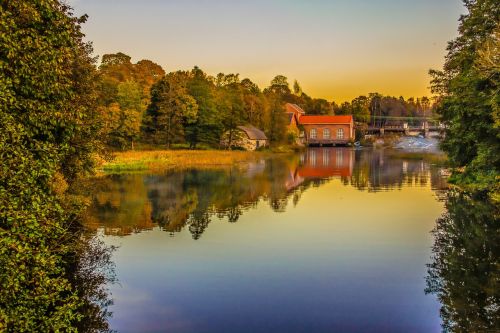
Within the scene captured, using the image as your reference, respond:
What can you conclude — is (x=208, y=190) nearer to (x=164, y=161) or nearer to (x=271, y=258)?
(x=271, y=258)

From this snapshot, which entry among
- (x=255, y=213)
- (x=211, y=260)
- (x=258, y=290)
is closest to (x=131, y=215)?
(x=255, y=213)

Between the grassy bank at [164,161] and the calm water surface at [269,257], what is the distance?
1325cm

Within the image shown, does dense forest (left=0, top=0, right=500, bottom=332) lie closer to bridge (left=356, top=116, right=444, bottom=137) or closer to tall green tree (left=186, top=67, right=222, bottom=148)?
tall green tree (left=186, top=67, right=222, bottom=148)

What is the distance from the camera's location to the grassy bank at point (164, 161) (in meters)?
47.6

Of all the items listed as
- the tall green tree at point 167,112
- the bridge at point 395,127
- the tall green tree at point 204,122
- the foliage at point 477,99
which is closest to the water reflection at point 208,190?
the foliage at point 477,99

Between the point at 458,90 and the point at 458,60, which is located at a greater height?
the point at 458,60

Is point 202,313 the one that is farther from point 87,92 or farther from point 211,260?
point 87,92

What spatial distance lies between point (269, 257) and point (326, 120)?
97108mm

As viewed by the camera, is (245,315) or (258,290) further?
(258,290)

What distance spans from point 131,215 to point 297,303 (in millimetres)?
13891

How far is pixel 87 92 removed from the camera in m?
21.4

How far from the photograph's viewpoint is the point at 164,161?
173 feet

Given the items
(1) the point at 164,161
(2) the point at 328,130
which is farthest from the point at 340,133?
(1) the point at 164,161

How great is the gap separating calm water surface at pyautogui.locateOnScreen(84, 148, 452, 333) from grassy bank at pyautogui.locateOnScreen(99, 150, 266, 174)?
1325 centimetres
